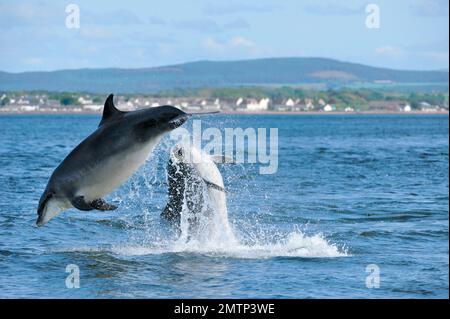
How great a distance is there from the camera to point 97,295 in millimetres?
12898

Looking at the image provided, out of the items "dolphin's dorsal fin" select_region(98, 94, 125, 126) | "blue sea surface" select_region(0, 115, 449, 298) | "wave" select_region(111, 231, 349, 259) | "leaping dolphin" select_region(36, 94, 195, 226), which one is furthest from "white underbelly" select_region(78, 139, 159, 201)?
"wave" select_region(111, 231, 349, 259)

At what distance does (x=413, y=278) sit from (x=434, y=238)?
4.22 m

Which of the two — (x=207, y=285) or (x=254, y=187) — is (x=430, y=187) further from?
(x=207, y=285)

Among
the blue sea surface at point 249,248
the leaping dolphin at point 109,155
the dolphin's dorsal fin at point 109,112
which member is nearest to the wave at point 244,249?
the blue sea surface at point 249,248

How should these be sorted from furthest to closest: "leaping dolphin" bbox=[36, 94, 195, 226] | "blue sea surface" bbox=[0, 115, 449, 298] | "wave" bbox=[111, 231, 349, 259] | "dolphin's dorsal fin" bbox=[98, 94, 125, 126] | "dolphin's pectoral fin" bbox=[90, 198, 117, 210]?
"wave" bbox=[111, 231, 349, 259]
"blue sea surface" bbox=[0, 115, 449, 298]
"dolphin's dorsal fin" bbox=[98, 94, 125, 126]
"dolphin's pectoral fin" bbox=[90, 198, 117, 210]
"leaping dolphin" bbox=[36, 94, 195, 226]

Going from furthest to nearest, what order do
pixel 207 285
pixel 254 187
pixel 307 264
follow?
pixel 254 187 → pixel 307 264 → pixel 207 285

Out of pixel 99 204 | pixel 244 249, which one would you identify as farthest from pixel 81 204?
pixel 244 249

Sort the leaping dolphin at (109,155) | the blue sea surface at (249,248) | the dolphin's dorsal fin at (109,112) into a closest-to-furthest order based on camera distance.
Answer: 1. the leaping dolphin at (109,155)
2. the dolphin's dorsal fin at (109,112)
3. the blue sea surface at (249,248)

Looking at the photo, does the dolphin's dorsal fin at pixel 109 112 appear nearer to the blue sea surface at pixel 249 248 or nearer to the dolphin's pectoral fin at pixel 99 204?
the dolphin's pectoral fin at pixel 99 204

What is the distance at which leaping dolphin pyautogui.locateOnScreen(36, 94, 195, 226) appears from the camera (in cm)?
1208

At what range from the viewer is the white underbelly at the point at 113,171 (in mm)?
12156

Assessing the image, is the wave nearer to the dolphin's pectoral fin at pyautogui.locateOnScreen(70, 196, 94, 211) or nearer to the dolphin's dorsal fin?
the dolphin's pectoral fin at pyautogui.locateOnScreen(70, 196, 94, 211)

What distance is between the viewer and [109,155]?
1223cm
